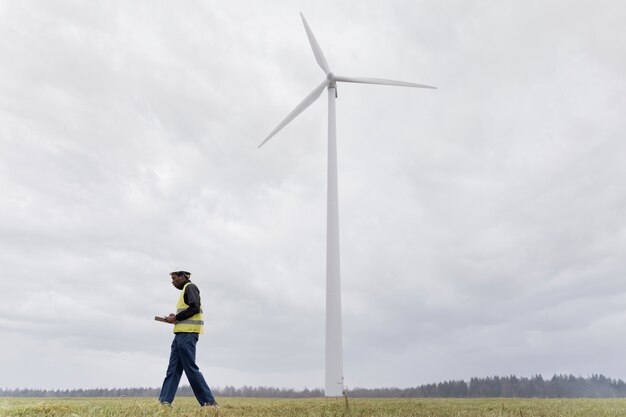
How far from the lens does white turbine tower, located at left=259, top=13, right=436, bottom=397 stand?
2830 cm

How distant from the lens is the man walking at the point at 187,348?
44.5 feet

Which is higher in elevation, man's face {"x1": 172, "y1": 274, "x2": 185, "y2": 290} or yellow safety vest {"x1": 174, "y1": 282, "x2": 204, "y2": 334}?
man's face {"x1": 172, "y1": 274, "x2": 185, "y2": 290}

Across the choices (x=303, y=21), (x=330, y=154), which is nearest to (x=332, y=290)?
(x=330, y=154)

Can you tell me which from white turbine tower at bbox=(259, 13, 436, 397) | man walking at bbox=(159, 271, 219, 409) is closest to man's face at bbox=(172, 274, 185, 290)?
man walking at bbox=(159, 271, 219, 409)

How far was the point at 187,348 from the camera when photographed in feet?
44.5

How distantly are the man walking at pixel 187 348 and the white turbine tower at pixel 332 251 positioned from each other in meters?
14.4

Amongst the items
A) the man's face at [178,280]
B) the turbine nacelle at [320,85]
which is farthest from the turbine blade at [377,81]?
the man's face at [178,280]

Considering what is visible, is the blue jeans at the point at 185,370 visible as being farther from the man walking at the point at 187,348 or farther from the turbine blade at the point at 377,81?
the turbine blade at the point at 377,81

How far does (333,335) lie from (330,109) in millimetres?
17735

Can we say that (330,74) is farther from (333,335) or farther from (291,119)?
(333,335)

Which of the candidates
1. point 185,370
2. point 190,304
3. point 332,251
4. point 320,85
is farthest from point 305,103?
point 185,370

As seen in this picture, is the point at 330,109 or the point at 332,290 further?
the point at 330,109

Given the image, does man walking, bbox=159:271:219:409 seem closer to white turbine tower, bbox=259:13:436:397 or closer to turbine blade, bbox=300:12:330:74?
white turbine tower, bbox=259:13:436:397

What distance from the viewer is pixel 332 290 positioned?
30375 millimetres
